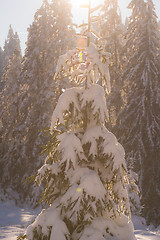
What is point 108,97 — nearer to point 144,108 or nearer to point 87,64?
point 144,108

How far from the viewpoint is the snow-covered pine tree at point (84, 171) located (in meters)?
5.06

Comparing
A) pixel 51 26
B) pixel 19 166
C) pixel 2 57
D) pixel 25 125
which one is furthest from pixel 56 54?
pixel 2 57

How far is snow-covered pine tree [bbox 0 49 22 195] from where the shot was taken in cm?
2081

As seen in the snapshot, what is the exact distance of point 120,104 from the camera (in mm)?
20156

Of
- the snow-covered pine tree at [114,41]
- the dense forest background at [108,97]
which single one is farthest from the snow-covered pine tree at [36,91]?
the snow-covered pine tree at [114,41]

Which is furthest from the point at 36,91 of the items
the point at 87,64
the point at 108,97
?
the point at 87,64

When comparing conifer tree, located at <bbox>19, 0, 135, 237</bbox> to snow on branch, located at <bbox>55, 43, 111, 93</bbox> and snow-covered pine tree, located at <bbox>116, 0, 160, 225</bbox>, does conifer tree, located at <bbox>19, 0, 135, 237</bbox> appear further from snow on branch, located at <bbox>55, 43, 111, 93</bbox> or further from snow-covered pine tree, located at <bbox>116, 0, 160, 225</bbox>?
snow-covered pine tree, located at <bbox>116, 0, 160, 225</bbox>

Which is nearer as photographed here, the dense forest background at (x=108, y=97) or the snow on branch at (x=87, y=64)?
the snow on branch at (x=87, y=64)

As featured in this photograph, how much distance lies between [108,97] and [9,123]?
8421 mm

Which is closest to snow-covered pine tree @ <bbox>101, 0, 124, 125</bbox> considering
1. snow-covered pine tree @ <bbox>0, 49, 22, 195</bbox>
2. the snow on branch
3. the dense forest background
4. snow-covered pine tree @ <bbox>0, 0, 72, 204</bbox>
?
the dense forest background

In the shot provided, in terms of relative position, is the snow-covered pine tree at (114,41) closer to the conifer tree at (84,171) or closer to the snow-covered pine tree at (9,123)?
the snow-covered pine tree at (9,123)

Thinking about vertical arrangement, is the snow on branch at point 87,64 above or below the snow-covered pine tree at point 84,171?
above

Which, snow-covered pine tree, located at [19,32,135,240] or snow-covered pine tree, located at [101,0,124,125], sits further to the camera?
snow-covered pine tree, located at [101,0,124,125]

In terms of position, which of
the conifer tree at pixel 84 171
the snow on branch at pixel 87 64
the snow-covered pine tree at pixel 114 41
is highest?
the snow-covered pine tree at pixel 114 41
